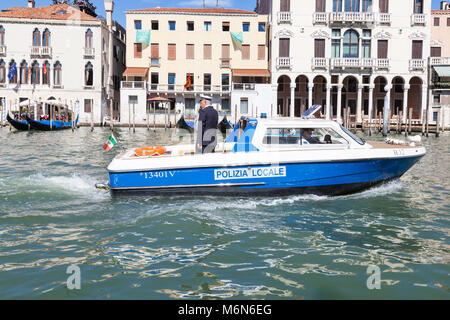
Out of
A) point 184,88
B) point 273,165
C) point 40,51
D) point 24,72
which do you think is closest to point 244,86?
point 184,88

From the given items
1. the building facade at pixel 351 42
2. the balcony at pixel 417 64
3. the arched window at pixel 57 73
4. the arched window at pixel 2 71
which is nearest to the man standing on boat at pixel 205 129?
the building facade at pixel 351 42

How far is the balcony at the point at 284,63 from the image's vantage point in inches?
1566

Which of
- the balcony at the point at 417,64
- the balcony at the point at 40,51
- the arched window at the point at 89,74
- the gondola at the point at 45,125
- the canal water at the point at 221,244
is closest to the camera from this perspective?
the canal water at the point at 221,244

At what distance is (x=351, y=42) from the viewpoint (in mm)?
40000

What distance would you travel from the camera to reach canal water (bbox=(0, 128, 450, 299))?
4.75m

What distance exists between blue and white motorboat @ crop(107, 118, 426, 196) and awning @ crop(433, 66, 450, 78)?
34452 mm

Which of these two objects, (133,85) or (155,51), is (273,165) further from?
(155,51)

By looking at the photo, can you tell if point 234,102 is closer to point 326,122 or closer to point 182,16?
point 182,16

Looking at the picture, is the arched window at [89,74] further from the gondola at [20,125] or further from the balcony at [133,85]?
the gondola at [20,125]

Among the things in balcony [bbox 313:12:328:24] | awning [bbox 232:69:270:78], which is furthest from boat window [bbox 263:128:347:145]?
balcony [bbox 313:12:328:24]

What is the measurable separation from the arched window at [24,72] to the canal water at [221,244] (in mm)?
34674

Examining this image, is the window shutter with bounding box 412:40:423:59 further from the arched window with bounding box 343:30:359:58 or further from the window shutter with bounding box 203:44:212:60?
the window shutter with bounding box 203:44:212:60
